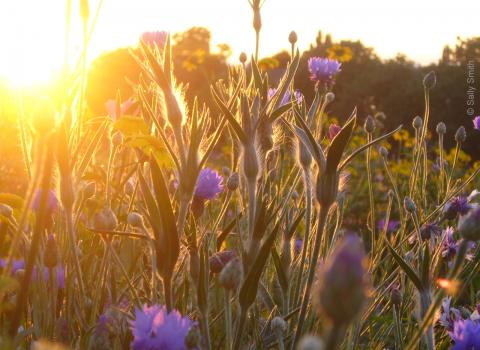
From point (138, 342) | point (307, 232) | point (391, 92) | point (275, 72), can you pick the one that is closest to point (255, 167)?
point (307, 232)

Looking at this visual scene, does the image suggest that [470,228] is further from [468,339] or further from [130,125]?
[130,125]

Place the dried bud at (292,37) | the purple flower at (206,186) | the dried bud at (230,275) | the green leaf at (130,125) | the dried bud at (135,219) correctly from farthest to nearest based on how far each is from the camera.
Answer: the dried bud at (292,37) < the purple flower at (206,186) < the green leaf at (130,125) < the dried bud at (135,219) < the dried bud at (230,275)

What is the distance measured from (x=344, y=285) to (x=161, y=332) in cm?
39

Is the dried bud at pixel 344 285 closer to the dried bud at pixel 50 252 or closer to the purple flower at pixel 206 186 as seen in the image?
the dried bud at pixel 50 252

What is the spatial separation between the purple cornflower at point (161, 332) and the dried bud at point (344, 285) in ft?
1.20

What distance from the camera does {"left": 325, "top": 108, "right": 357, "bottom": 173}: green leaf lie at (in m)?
0.66

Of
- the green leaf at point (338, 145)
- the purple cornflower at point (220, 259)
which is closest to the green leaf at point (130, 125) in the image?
the purple cornflower at point (220, 259)

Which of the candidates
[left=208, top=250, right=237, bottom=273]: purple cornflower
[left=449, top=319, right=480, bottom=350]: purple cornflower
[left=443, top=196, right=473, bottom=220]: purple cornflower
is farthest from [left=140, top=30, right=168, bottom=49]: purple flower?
[left=449, top=319, right=480, bottom=350]: purple cornflower

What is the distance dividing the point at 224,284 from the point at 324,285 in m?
0.38

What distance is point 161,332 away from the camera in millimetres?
625

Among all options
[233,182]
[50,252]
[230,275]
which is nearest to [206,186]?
[233,182]

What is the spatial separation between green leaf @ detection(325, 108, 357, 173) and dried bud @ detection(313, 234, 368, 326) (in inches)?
15.0

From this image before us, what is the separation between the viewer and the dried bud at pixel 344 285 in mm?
267

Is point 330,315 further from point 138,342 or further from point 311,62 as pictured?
point 311,62
